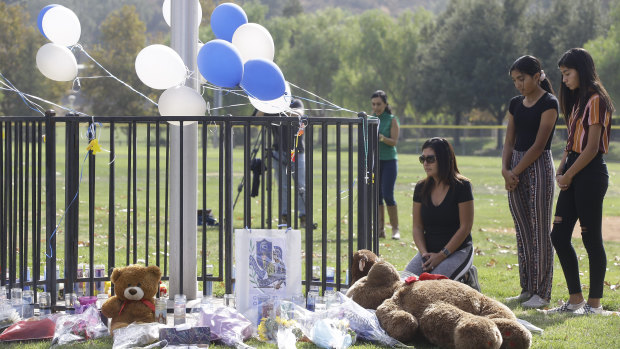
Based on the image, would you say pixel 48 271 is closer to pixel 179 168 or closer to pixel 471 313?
pixel 179 168

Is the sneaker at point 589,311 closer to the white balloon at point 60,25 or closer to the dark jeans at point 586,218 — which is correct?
the dark jeans at point 586,218

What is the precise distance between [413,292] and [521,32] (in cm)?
4988

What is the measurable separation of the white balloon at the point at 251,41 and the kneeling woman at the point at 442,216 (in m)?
1.37

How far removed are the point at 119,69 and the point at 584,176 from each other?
49.2 meters

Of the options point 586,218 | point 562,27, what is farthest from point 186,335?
point 562,27

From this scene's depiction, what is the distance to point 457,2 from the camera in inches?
2234

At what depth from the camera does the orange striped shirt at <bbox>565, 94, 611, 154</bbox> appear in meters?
5.43

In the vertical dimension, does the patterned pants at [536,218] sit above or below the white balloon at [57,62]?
below

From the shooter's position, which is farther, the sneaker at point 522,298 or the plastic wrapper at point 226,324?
Result: the sneaker at point 522,298

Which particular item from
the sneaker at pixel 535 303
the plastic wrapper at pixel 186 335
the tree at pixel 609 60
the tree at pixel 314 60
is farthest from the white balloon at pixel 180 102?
the tree at pixel 314 60

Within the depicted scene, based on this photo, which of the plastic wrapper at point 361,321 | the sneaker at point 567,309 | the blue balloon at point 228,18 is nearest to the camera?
the plastic wrapper at point 361,321

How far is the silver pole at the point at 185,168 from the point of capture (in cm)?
543

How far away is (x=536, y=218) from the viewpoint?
583 centimetres

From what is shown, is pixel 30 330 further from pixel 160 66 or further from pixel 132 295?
pixel 160 66
